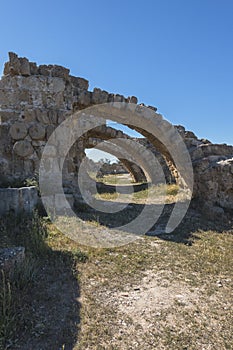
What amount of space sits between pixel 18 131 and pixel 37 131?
419mm

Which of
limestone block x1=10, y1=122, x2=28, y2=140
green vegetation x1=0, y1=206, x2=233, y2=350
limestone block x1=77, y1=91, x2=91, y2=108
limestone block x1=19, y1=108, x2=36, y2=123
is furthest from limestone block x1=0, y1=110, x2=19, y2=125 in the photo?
green vegetation x1=0, y1=206, x2=233, y2=350

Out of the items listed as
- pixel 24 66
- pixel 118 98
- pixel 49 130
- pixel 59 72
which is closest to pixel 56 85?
pixel 59 72

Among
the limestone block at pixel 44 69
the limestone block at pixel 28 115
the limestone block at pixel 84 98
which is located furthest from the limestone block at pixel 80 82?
the limestone block at pixel 28 115

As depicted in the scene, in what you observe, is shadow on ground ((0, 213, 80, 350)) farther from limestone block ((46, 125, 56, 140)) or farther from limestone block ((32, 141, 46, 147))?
limestone block ((46, 125, 56, 140))

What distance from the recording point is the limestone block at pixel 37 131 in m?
5.43

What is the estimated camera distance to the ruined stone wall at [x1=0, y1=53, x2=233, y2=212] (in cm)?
534

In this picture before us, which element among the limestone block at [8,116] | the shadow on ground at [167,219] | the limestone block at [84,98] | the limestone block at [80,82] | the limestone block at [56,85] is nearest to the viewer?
the shadow on ground at [167,219]

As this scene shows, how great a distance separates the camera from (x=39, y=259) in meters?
2.92

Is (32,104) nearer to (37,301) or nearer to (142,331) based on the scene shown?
(37,301)

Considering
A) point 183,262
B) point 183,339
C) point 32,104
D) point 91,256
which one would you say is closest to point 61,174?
point 32,104

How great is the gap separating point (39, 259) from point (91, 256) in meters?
0.70

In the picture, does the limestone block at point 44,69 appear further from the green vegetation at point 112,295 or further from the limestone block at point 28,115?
the green vegetation at point 112,295

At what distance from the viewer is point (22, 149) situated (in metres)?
5.28

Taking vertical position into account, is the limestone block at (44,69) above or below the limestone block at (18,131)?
above
